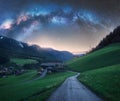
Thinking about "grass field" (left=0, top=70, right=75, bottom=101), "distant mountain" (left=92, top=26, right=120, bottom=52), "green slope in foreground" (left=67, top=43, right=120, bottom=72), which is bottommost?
"grass field" (left=0, top=70, right=75, bottom=101)

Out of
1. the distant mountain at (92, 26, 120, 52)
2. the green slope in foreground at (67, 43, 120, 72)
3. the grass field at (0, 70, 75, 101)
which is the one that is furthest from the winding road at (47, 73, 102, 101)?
the distant mountain at (92, 26, 120, 52)

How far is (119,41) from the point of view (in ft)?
518

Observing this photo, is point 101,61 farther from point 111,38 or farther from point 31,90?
point 111,38

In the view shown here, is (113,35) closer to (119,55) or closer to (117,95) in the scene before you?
(119,55)

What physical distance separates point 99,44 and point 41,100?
164556mm

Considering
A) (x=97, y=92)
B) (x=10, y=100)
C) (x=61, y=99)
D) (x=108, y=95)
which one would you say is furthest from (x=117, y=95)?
(x=10, y=100)

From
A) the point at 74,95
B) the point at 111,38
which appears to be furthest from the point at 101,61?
the point at 74,95

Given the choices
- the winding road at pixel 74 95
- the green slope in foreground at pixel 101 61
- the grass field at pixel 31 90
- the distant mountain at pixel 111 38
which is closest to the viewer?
the winding road at pixel 74 95

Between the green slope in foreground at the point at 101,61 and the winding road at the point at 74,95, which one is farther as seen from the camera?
the green slope in foreground at the point at 101,61

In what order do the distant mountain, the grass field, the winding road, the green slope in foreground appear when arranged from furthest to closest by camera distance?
the distant mountain
the green slope in foreground
the grass field
the winding road

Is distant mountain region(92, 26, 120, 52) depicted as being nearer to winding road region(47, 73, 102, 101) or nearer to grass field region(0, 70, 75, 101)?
grass field region(0, 70, 75, 101)

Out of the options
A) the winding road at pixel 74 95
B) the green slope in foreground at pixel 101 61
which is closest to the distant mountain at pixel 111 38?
the green slope in foreground at pixel 101 61

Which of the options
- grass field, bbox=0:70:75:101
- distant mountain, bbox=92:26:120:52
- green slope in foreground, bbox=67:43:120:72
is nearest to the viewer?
grass field, bbox=0:70:75:101

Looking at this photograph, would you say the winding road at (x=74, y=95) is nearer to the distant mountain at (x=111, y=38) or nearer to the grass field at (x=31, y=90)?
the grass field at (x=31, y=90)
